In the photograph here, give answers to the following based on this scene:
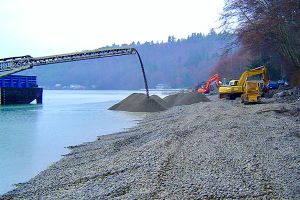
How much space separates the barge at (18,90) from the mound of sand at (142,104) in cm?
1877

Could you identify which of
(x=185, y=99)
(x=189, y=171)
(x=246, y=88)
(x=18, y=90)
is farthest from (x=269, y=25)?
(x=18, y=90)

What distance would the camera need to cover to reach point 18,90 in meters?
53.0

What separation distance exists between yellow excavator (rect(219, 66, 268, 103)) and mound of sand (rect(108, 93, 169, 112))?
5.69 m

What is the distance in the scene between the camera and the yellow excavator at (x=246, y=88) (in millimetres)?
28188

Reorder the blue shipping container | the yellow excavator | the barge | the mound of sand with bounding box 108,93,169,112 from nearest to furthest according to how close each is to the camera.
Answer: the yellow excavator → the mound of sand with bounding box 108,93,169,112 → the barge → the blue shipping container

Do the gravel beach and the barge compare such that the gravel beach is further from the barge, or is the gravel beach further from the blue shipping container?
the blue shipping container

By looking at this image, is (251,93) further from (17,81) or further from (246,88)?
(17,81)

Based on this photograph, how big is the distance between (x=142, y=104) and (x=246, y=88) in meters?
10.3

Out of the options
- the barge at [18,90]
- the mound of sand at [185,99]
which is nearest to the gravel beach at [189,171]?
the mound of sand at [185,99]

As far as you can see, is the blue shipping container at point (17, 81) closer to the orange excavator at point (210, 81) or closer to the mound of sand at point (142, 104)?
the mound of sand at point (142, 104)

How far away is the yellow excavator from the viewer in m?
28.2

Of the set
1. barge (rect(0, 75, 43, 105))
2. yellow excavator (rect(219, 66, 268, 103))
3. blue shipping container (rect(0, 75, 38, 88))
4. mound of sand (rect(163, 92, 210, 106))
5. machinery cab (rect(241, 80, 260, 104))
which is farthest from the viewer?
blue shipping container (rect(0, 75, 38, 88))

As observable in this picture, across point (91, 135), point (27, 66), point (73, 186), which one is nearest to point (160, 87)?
point (27, 66)

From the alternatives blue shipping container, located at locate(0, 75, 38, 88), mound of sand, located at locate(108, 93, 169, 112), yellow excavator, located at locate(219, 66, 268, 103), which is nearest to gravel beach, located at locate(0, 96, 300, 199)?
yellow excavator, located at locate(219, 66, 268, 103)
